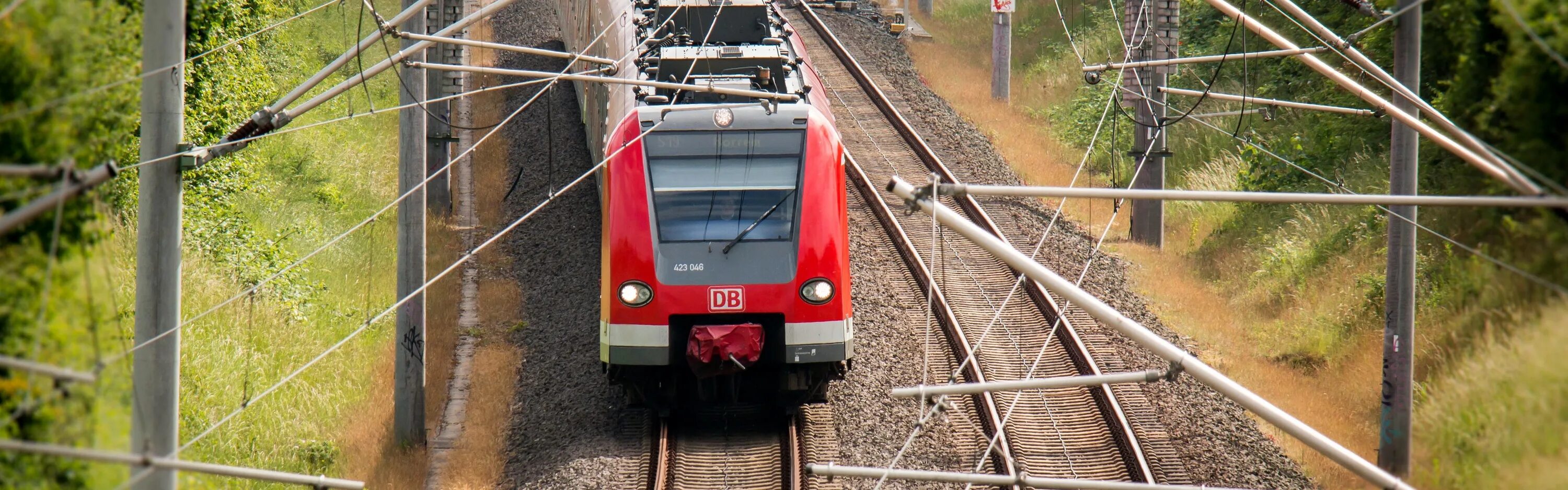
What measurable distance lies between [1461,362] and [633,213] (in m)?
7.00

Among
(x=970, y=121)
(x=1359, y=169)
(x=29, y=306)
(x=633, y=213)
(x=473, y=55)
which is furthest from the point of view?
(x=473, y=55)

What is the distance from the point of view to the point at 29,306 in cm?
531

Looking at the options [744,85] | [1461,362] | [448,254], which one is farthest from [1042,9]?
[1461,362]

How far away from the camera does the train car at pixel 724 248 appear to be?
37.7ft

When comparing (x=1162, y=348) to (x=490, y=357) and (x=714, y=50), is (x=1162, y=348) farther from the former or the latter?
(x=490, y=357)

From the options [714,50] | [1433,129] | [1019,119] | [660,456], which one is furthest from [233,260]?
[1019,119]

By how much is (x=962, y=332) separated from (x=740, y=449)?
3627mm

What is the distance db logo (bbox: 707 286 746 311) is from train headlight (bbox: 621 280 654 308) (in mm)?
506

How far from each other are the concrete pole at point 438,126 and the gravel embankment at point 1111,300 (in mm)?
6440

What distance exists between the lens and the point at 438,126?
1939 cm

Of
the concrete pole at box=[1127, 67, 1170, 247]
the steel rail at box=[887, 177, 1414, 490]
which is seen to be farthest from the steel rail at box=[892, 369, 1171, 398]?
the concrete pole at box=[1127, 67, 1170, 247]

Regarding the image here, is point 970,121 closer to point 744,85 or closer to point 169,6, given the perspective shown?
point 744,85

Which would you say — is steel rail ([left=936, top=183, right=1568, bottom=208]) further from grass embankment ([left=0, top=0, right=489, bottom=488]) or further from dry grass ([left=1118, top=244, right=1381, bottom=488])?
dry grass ([left=1118, top=244, right=1381, bottom=488])

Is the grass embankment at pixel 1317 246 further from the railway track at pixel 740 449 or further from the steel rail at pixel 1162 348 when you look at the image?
the railway track at pixel 740 449
